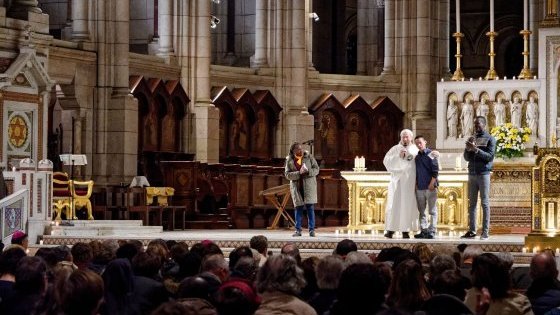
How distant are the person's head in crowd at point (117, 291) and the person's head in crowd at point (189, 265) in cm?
106

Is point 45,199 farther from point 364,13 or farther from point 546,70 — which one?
point 364,13

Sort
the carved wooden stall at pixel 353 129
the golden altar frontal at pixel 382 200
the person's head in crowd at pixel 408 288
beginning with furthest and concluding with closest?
the carved wooden stall at pixel 353 129
the golden altar frontal at pixel 382 200
the person's head in crowd at pixel 408 288

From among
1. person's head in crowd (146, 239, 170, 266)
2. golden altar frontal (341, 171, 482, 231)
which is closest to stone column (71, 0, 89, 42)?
golden altar frontal (341, 171, 482, 231)

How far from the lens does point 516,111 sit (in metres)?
23.7

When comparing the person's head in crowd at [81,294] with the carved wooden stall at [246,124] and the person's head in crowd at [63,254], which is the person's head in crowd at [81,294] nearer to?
the person's head in crowd at [63,254]

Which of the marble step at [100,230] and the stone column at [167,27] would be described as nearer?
the marble step at [100,230]

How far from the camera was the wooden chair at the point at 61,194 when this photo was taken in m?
21.0

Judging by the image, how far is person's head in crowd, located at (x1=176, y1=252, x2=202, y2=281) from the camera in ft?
30.3

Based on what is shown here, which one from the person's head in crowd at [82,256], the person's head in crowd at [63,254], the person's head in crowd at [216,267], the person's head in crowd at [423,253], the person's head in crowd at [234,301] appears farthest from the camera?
the person's head in crowd at [423,253]

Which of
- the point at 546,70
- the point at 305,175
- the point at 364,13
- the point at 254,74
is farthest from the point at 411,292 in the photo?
the point at 364,13

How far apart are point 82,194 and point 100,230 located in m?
2.27

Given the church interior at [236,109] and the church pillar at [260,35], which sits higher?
the church pillar at [260,35]

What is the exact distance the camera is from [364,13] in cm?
3172

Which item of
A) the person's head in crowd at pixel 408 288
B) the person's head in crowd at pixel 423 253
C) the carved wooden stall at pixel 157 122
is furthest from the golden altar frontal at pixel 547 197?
the carved wooden stall at pixel 157 122
